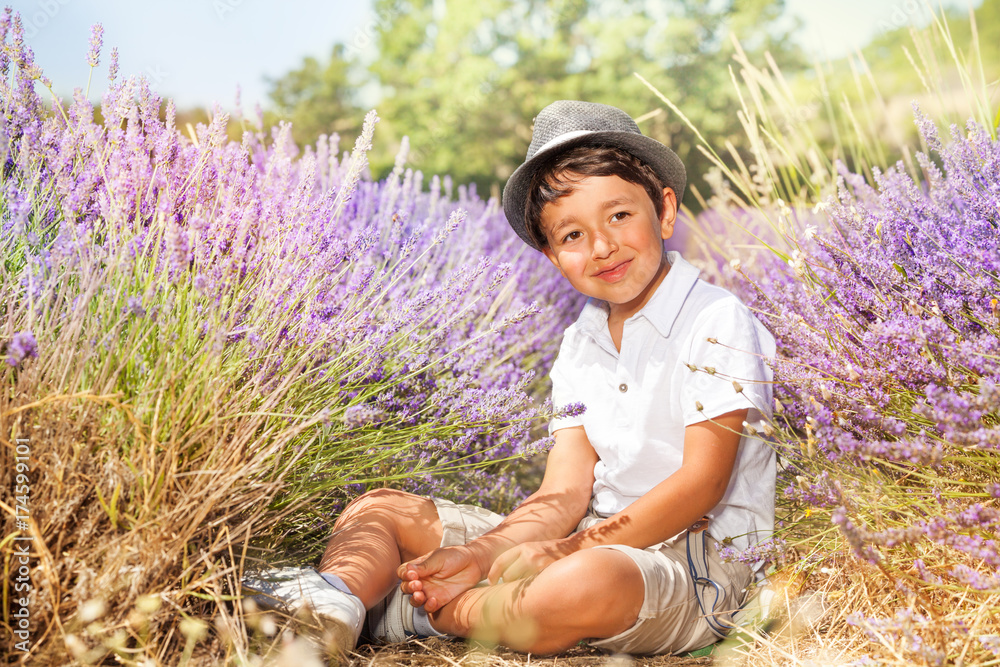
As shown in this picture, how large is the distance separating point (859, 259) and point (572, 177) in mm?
738

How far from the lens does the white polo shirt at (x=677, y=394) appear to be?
1696 millimetres

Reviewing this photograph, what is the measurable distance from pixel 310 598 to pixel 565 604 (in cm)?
52

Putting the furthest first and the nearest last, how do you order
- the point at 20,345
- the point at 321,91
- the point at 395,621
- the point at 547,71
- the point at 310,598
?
the point at 321,91, the point at 547,71, the point at 395,621, the point at 310,598, the point at 20,345

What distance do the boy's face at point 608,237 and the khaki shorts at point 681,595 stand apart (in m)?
0.66

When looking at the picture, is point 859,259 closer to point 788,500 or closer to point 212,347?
point 788,500

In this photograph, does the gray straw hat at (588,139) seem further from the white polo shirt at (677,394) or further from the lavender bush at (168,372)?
the lavender bush at (168,372)

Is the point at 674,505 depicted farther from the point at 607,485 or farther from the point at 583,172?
the point at 583,172

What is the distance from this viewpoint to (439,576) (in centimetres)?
164

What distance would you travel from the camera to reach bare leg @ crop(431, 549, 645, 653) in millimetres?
1467

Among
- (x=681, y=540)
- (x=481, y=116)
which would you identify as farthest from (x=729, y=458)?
(x=481, y=116)

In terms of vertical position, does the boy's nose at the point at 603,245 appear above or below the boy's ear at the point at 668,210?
below

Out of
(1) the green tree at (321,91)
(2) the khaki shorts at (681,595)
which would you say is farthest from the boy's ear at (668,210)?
(1) the green tree at (321,91)

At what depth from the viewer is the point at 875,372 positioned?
1.49 m

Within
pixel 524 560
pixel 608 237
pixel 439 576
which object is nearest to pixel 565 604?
pixel 524 560
